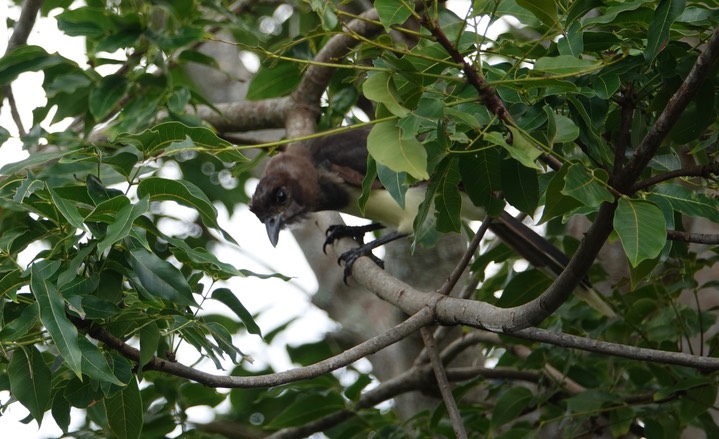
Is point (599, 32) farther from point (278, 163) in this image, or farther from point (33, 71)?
point (278, 163)

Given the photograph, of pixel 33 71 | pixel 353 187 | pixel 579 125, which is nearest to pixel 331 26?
pixel 579 125

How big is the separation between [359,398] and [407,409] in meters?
0.78

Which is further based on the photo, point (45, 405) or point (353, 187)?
point (353, 187)

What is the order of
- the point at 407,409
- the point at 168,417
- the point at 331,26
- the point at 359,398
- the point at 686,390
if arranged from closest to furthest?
the point at 331,26 < the point at 686,390 < the point at 168,417 < the point at 359,398 < the point at 407,409

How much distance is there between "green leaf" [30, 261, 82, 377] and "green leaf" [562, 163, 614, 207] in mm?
1067

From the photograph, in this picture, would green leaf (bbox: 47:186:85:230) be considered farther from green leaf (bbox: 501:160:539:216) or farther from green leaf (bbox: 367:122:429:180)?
green leaf (bbox: 501:160:539:216)

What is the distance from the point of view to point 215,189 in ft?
18.7

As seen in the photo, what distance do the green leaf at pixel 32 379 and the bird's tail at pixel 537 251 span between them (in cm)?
213

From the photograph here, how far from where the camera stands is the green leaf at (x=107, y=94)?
385 centimetres

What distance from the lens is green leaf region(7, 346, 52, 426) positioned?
2.12 meters

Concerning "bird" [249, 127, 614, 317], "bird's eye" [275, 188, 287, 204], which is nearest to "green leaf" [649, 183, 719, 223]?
"bird" [249, 127, 614, 317]

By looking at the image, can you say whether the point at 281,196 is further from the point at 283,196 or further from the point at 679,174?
the point at 679,174

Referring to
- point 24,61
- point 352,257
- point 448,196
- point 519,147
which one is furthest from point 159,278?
point 352,257

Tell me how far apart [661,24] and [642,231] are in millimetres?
457
